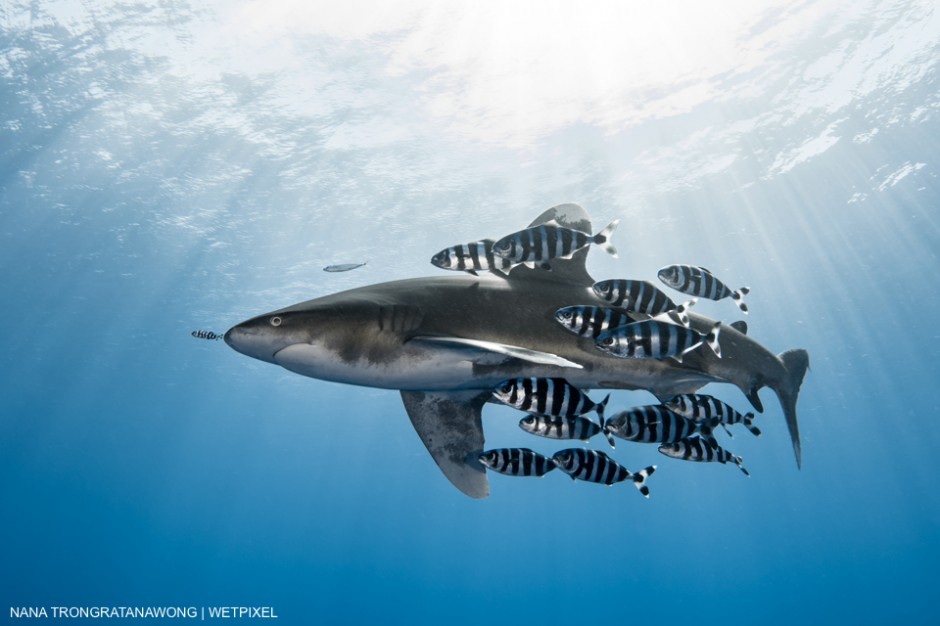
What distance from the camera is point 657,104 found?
57.5ft

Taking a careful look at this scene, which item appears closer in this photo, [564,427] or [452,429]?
[564,427]

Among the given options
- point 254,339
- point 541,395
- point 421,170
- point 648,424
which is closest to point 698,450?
point 648,424

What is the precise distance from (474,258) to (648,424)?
1860 mm

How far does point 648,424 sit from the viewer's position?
13.0 feet

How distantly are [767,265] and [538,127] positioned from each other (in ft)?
53.0

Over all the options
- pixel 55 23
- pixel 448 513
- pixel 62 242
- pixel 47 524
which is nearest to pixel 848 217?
pixel 55 23

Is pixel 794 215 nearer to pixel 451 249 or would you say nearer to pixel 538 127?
pixel 538 127

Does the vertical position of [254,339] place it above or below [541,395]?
above

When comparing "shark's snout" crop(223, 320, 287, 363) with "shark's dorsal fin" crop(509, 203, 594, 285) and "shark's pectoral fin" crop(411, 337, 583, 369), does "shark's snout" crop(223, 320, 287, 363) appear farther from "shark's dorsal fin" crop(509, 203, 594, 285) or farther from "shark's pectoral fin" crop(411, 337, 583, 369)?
"shark's dorsal fin" crop(509, 203, 594, 285)

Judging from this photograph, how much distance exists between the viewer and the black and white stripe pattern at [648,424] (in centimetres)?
397

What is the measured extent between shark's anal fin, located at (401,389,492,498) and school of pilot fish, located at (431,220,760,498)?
0.90 feet

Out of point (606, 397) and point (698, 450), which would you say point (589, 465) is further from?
point (698, 450)

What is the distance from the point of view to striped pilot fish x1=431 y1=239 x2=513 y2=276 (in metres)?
4.32

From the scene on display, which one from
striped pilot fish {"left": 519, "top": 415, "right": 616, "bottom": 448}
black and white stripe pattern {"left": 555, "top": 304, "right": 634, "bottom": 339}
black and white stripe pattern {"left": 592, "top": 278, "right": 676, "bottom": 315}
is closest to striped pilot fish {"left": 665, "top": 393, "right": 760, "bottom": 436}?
striped pilot fish {"left": 519, "top": 415, "right": 616, "bottom": 448}
